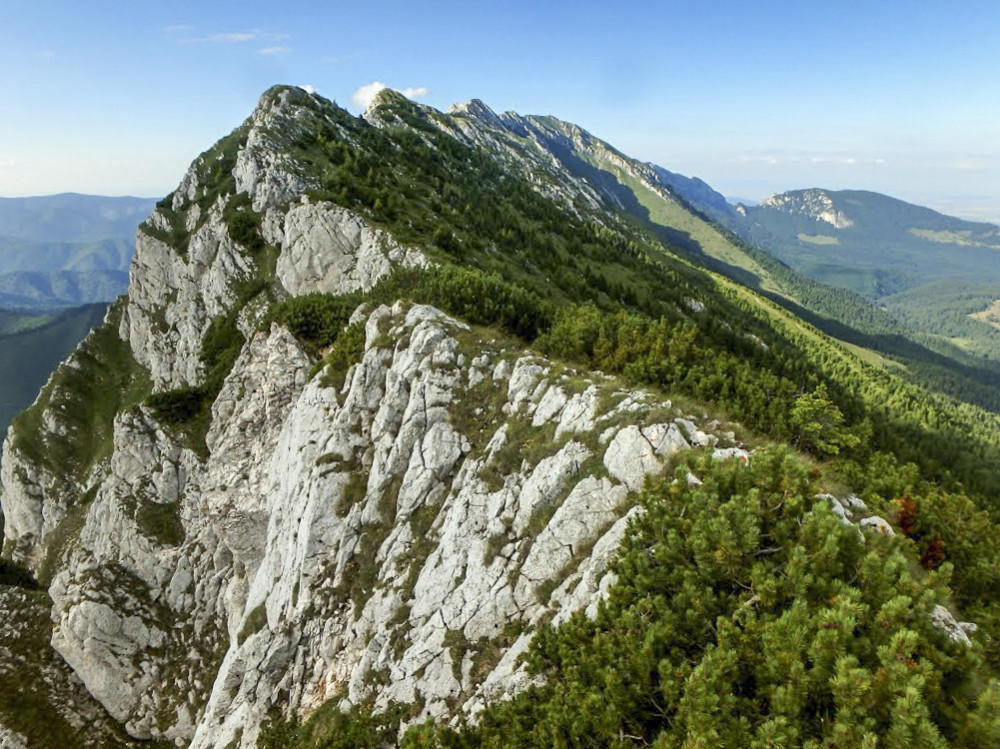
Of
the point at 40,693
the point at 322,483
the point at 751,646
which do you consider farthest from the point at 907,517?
the point at 40,693

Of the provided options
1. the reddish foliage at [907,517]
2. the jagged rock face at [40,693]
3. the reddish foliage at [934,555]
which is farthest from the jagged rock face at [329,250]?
the reddish foliage at [934,555]

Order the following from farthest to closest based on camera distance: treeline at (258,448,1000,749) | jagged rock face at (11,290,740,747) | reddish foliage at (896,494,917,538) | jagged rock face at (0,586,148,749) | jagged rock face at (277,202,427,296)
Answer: jagged rock face at (277,202,427,296), jagged rock face at (0,586,148,749), jagged rock face at (11,290,740,747), reddish foliage at (896,494,917,538), treeline at (258,448,1000,749)

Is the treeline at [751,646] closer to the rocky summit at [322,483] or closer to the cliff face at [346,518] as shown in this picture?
the rocky summit at [322,483]

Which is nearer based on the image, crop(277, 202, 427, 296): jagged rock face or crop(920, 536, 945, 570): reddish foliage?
crop(920, 536, 945, 570): reddish foliage

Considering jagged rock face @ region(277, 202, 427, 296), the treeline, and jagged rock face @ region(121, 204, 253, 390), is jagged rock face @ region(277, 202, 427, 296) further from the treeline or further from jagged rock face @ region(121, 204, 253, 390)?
the treeline

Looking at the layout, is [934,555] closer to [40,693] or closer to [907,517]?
[907,517]

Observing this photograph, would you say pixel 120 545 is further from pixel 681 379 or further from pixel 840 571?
pixel 840 571

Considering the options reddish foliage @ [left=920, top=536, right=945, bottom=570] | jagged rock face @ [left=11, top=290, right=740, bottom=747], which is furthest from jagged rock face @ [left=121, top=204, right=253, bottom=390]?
reddish foliage @ [left=920, top=536, right=945, bottom=570]
